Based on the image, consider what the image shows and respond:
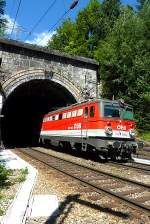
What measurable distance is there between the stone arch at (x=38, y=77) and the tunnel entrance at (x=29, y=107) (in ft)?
1.49

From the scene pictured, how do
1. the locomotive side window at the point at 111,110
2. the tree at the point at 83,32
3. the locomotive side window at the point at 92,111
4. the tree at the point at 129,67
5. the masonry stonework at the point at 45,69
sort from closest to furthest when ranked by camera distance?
the locomotive side window at the point at 111,110
the locomotive side window at the point at 92,111
the masonry stonework at the point at 45,69
the tree at the point at 129,67
the tree at the point at 83,32

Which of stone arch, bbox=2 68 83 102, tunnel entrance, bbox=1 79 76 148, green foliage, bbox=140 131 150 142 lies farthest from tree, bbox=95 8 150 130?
tunnel entrance, bbox=1 79 76 148

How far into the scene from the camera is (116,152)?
671 inches

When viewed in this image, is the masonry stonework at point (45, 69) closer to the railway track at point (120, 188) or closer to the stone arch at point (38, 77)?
the stone arch at point (38, 77)

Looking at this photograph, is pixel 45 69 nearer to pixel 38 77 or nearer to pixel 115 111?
pixel 38 77

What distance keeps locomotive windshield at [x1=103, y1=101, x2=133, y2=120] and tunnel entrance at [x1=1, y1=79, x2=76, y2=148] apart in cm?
1087

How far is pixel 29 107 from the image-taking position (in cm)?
4300

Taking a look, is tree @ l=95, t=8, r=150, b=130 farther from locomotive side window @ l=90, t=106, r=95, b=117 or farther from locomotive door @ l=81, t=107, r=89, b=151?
locomotive side window @ l=90, t=106, r=95, b=117

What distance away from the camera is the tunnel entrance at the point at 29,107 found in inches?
1170

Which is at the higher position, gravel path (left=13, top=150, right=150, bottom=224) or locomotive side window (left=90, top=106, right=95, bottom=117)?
locomotive side window (left=90, top=106, right=95, bottom=117)

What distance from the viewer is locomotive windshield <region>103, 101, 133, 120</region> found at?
17016 millimetres

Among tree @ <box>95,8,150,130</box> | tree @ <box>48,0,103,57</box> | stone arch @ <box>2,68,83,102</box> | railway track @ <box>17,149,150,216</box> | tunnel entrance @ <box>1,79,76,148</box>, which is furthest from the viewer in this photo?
tree @ <box>48,0,103,57</box>

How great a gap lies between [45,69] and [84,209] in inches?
795

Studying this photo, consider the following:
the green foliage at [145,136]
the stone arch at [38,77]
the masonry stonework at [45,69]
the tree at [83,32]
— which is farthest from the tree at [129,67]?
the tree at [83,32]
